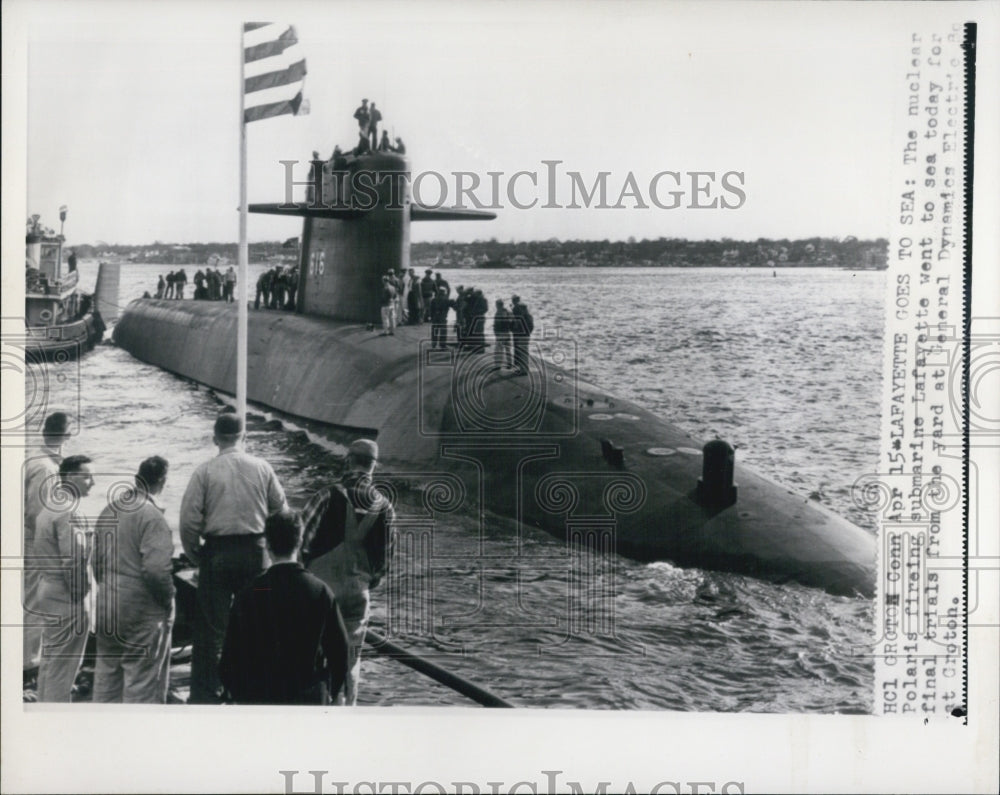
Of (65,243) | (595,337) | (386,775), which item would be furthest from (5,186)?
(386,775)

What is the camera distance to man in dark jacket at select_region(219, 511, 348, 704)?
252cm

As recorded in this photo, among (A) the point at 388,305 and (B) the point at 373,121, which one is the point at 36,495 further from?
(B) the point at 373,121

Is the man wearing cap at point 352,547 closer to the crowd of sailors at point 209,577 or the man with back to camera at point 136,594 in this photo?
the crowd of sailors at point 209,577

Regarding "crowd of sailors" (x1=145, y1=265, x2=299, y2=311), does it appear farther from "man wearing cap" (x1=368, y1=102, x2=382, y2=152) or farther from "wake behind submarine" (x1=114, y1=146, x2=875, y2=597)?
"man wearing cap" (x1=368, y1=102, x2=382, y2=152)

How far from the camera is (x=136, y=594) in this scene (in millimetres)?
3156

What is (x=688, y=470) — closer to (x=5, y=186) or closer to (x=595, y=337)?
(x=595, y=337)

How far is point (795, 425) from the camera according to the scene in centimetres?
343

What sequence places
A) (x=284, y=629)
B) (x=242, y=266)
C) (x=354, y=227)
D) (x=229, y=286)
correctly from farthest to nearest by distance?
(x=354, y=227) → (x=229, y=286) → (x=242, y=266) → (x=284, y=629)

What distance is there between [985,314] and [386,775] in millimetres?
2364

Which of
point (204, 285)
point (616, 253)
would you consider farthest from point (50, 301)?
point (616, 253)

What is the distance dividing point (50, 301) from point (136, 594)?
1087 millimetres

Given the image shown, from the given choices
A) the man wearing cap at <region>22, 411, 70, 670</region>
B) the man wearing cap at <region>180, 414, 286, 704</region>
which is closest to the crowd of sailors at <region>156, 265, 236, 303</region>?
the man wearing cap at <region>22, 411, 70, 670</region>

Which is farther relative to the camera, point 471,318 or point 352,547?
point 471,318

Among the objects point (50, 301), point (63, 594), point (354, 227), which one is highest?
point (354, 227)
